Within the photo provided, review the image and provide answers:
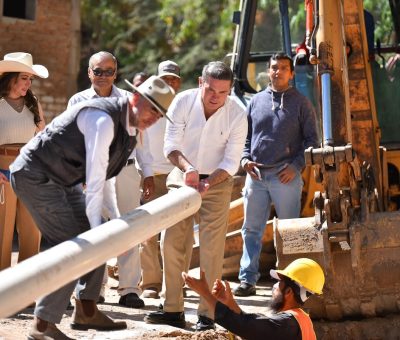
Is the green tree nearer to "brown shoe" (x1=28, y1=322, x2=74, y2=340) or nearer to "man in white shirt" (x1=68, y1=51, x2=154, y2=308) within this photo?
"man in white shirt" (x1=68, y1=51, x2=154, y2=308)

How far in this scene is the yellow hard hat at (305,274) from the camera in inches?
273

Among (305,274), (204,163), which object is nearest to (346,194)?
(204,163)

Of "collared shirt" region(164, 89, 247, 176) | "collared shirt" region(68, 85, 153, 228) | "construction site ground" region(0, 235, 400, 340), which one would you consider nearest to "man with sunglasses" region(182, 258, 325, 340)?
"construction site ground" region(0, 235, 400, 340)

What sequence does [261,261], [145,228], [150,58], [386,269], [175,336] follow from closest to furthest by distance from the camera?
[145,228]
[175,336]
[386,269]
[261,261]
[150,58]

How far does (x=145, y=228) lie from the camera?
6633 millimetres

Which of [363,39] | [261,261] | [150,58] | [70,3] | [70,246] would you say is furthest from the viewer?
[150,58]

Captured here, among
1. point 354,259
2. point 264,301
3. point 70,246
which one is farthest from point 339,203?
point 70,246

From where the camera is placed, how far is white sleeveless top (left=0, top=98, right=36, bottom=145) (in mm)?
8992

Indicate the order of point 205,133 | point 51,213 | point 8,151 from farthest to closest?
point 8,151, point 205,133, point 51,213

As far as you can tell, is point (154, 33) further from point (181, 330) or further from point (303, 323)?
point (303, 323)

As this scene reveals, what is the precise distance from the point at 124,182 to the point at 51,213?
2359 millimetres

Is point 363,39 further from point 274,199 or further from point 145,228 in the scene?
point 145,228

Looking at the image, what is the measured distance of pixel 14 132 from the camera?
355 inches

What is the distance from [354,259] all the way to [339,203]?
1.36 ft
